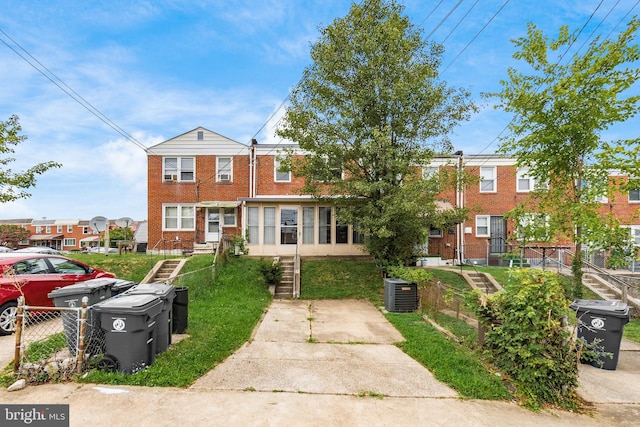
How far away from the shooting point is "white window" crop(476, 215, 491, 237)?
19.0m

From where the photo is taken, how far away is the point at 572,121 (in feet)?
26.7

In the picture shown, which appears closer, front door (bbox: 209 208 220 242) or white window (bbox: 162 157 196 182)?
front door (bbox: 209 208 220 242)

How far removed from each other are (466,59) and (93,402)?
41.8 feet

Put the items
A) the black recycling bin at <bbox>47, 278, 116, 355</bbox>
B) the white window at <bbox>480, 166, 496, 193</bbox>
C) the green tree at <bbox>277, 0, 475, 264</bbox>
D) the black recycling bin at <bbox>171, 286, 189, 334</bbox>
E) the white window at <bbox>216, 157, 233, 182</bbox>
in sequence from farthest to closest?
the white window at <bbox>480, 166, 496, 193</bbox> → the white window at <bbox>216, 157, 233, 182</bbox> → the green tree at <bbox>277, 0, 475, 264</bbox> → the black recycling bin at <bbox>171, 286, 189, 334</bbox> → the black recycling bin at <bbox>47, 278, 116, 355</bbox>

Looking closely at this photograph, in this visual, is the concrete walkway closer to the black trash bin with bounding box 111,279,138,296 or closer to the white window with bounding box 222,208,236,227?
the black trash bin with bounding box 111,279,138,296

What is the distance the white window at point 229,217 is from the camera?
59.2 feet

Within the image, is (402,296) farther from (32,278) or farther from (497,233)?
(497,233)

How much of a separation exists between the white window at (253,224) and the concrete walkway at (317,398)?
33.3 feet

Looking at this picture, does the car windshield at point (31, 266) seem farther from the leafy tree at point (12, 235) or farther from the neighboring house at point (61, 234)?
the neighboring house at point (61, 234)

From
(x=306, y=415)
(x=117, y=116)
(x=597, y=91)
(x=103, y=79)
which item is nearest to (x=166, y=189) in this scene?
(x=117, y=116)

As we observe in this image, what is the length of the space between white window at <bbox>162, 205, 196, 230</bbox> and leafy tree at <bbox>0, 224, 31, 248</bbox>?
4813 centimetres

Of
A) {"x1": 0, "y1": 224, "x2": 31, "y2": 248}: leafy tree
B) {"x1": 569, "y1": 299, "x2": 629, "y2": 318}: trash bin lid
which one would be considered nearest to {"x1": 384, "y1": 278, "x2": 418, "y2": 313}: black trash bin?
{"x1": 569, "y1": 299, "x2": 629, "y2": 318}: trash bin lid

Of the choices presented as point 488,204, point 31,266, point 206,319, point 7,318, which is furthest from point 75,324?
point 488,204

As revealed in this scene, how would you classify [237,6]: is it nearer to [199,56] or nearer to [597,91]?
[199,56]
